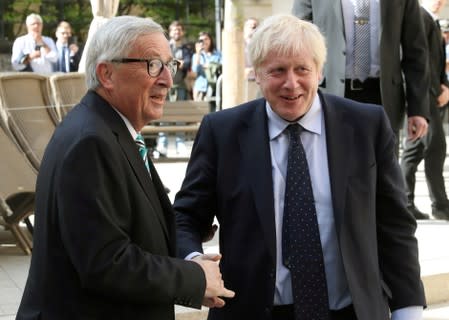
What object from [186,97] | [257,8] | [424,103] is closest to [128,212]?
[424,103]

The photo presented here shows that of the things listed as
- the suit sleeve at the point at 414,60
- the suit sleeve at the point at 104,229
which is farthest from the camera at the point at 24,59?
the suit sleeve at the point at 104,229

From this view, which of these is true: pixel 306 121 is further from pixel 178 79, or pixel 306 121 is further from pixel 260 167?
pixel 178 79

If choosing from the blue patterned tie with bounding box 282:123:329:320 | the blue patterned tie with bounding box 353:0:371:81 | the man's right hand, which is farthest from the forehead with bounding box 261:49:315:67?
the blue patterned tie with bounding box 353:0:371:81

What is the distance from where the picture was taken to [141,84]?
9.18ft

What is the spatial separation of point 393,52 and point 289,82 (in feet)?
10.5

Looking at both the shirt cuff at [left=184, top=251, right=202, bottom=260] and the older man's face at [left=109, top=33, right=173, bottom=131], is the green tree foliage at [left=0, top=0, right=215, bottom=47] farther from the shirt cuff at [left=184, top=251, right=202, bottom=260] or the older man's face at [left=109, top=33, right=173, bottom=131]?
the older man's face at [left=109, top=33, right=173, bottom=131]

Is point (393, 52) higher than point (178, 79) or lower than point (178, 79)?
higher

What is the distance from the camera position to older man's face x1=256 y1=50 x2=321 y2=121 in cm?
320

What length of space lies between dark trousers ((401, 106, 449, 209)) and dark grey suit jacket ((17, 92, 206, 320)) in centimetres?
618

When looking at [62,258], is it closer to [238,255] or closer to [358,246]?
[238,255]

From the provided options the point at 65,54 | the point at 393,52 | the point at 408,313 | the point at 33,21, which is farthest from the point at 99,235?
the point at 65,54

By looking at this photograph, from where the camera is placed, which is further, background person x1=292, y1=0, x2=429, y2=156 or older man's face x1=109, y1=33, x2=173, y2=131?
background person x1=292, y1=0, x2=429, y2=156

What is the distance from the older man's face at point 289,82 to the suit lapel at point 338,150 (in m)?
0.10

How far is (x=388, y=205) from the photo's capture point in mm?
3438
